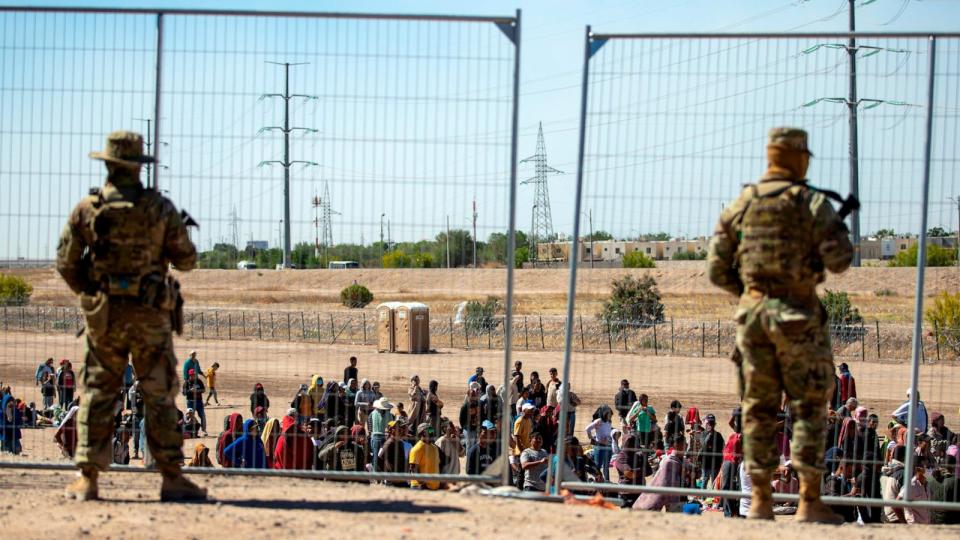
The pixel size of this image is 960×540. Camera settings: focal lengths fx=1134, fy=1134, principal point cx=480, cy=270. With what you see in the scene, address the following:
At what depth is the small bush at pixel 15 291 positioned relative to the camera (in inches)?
393

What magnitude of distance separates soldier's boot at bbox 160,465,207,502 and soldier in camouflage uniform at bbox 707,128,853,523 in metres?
3.40

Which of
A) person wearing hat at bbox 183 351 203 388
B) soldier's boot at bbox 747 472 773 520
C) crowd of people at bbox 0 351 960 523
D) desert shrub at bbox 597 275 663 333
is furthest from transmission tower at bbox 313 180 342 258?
person wearing hat at bbox 183 351 203 388

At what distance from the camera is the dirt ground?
6.20 metres

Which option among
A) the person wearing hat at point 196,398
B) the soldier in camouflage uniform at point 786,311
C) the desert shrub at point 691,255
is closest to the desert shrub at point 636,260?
the desert shrub at point 691,255

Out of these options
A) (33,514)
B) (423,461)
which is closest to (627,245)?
(423,461)

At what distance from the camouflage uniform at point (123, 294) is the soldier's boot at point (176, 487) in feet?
0.19

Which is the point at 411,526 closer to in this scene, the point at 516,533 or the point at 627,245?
the point at 516,533

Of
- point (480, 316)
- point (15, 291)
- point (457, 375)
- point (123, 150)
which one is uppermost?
point (123, 150)

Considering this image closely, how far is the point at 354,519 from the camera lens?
21.4 ft

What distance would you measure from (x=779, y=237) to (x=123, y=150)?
398cm

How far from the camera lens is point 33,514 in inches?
257

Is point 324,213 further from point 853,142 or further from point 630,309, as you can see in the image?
point 630,309

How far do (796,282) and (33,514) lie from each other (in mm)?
4613

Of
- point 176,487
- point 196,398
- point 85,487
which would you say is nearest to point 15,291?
point 85,487
